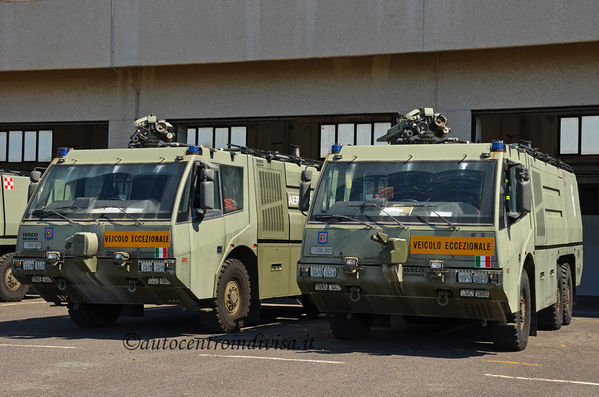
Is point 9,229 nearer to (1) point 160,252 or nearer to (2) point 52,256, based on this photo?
(2) point 52,256

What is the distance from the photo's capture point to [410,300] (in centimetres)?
1145

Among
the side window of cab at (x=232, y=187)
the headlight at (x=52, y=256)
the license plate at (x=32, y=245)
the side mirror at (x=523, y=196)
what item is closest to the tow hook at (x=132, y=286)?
the headlight at (x=52, y=256)

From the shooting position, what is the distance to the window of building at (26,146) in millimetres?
26266

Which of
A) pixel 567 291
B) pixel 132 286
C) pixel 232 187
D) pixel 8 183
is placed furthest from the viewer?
pixel 8 183

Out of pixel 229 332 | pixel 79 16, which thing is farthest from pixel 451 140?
pixel 79 16

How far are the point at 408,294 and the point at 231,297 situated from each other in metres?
3.40

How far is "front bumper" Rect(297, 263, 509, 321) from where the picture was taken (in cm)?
1100

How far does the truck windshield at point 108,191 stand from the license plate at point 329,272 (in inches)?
90.7

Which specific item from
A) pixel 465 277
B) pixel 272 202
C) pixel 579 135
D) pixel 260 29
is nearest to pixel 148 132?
pixel 272 202

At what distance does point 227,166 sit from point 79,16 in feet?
37.4

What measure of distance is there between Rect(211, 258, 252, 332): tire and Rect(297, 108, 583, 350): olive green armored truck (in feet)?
5.62

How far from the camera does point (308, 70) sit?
23.2m

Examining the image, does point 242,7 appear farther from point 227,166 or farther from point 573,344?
point 573,344

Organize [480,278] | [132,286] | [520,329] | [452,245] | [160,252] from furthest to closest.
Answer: [132,286], [160,252], [520,329], [452,245], [480,278]
